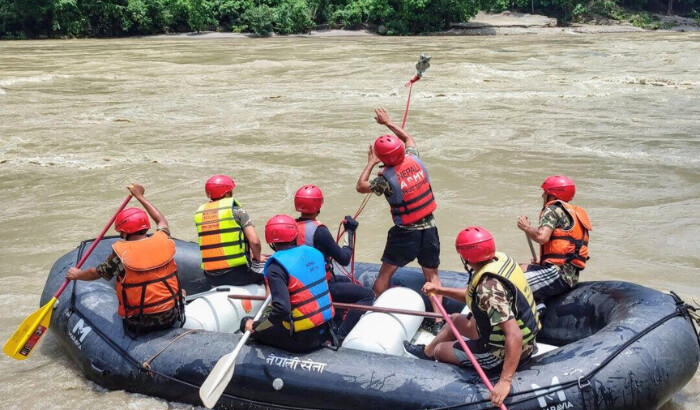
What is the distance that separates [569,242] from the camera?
14.7 feet

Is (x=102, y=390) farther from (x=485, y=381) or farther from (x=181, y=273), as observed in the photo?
(x=485, y=381)

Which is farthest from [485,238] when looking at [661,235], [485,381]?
[661,235]

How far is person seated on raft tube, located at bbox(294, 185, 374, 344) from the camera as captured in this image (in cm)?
444

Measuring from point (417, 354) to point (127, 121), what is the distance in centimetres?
1045

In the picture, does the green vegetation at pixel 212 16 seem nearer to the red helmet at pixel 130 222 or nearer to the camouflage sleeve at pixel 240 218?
the camouflage sleeve at pixel 240 218

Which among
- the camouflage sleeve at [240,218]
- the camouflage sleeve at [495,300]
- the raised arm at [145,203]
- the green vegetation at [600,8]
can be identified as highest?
the green vegetation at [600,8]

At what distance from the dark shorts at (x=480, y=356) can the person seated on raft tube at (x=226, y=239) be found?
5.13 feet

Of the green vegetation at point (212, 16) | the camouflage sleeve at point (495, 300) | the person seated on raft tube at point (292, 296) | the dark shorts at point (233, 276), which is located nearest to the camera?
the camouflage sleeve at point (495, 300)

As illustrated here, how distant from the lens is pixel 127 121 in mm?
13531

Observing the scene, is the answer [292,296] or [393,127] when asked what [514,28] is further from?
[292,296]

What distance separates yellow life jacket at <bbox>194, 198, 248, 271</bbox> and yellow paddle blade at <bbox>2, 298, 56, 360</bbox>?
0.97 meters

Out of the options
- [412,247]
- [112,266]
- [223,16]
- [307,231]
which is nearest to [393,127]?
[412,247]

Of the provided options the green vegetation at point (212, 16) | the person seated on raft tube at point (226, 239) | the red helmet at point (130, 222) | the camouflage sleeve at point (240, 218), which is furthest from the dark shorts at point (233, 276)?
the green vegetation at point (212, 16)

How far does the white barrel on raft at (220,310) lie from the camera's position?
15.1 ft
